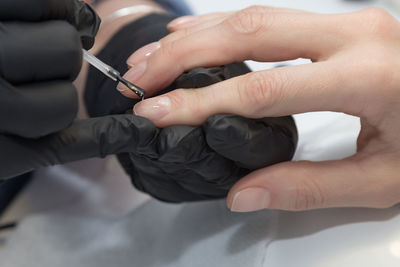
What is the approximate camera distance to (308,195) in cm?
50

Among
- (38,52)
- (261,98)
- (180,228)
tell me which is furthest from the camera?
(180,228)

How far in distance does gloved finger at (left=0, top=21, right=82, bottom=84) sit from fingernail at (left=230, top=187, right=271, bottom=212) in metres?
0.26

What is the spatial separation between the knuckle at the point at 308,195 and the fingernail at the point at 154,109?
199 mm

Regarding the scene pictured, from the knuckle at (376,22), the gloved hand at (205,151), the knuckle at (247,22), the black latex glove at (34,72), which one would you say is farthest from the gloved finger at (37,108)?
the knuckle at (376,22)

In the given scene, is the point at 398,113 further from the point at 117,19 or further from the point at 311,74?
the point at 117,19

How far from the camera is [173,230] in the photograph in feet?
2.04

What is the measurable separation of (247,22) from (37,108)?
294 mm

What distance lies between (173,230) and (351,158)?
30cm

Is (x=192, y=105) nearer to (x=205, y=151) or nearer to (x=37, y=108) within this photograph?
(x=205, y=151)

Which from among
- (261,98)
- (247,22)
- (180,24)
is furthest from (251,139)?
(180,24)

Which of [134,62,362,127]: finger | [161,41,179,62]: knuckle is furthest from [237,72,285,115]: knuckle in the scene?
[161,41,179,62]: knuckle

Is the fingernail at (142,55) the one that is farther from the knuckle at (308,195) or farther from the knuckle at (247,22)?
the knuckle at (308,195)

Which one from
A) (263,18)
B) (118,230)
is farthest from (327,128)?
(118,230)

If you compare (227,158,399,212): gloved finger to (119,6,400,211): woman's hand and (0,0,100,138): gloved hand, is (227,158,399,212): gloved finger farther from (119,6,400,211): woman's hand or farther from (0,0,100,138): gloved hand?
(0,0,100,138): gloved hand
